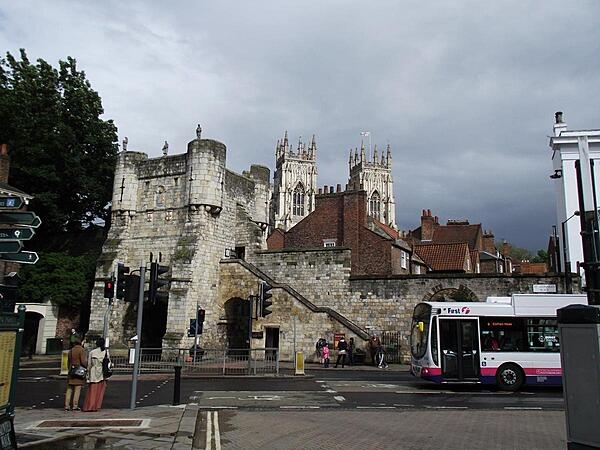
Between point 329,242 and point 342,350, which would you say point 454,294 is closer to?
point 342,350

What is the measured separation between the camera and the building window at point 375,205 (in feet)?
356

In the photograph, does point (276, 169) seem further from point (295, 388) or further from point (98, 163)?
point (295, 388)

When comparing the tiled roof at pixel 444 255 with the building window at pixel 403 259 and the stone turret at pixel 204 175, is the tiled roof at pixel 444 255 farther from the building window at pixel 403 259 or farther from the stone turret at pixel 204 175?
the stone turret at pixel 204 175

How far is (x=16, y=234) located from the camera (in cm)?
705

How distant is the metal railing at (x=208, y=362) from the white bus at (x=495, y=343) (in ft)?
24.3

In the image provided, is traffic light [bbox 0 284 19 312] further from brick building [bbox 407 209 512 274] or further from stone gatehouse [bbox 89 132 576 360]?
brick building [bbox 407 209 512 274]

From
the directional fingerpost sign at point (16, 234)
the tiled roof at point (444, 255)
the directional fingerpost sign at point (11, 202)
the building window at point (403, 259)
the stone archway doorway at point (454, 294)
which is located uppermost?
the tiled roof at point (444, 255)

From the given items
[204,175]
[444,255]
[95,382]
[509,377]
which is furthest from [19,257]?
[444,255]

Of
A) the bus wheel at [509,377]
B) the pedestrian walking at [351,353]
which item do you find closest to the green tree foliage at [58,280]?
the pedestrian walking at [351,353]

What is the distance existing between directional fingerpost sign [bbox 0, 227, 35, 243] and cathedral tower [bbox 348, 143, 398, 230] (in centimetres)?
10131

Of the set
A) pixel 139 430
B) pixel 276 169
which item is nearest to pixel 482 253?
pixel 139 430

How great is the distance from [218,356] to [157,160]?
14.5 m

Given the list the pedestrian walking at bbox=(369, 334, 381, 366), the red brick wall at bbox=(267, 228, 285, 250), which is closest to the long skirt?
the pedestrian walking at bbox=(369, 334, 381, 366)

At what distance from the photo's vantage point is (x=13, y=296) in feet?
21.1
